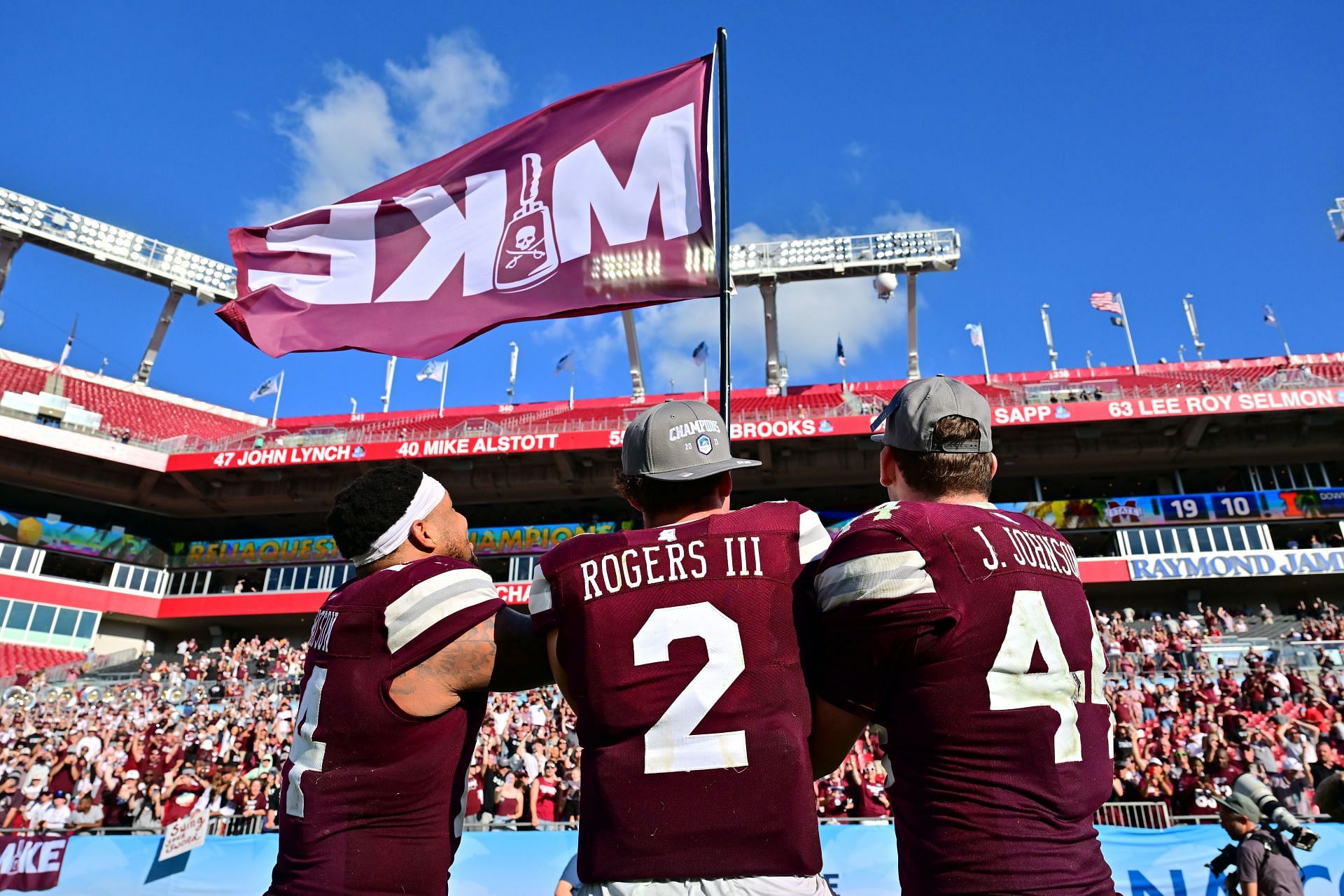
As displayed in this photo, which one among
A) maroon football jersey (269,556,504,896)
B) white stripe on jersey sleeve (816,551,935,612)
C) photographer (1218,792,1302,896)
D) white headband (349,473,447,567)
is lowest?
photographer (1218,792,1302,896)

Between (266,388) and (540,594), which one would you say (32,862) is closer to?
(540,594)

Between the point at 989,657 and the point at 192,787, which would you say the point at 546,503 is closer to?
the point at 192,787

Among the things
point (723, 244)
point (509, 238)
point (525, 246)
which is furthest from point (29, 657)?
point (723, 244)

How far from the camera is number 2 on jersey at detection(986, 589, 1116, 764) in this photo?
1911 millimetres

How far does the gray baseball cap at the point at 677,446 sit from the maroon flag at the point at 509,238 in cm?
317

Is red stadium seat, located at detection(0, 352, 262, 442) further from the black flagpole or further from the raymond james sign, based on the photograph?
the raymond james sign

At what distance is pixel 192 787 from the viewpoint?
Answer: 11.1m

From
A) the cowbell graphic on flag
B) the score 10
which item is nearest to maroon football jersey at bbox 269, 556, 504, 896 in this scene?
the cowbell graphic on flag

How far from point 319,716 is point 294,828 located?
0.32 meters

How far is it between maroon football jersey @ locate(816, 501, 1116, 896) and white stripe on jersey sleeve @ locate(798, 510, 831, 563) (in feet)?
0.16

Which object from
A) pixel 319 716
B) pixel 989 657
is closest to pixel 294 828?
pixel 319 716

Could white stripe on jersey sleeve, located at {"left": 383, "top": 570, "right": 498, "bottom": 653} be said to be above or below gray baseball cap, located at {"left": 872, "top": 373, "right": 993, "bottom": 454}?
below

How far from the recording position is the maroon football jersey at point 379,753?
2285mm

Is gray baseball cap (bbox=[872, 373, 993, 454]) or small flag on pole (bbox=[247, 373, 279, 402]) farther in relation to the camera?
small flag on pole (bbox=[247, 373, 279, 402])
